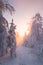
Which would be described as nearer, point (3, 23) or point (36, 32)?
point (3, 23)

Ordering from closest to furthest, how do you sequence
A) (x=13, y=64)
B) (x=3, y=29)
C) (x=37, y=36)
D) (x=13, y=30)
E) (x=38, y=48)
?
(x=3, y=29) < (x=13, y=64) < (x=13, y=30) < (x=38, y=48) < (x=37, y=36)

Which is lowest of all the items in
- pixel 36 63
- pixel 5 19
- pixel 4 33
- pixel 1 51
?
pixel 36 63

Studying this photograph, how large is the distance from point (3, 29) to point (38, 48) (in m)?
13.5

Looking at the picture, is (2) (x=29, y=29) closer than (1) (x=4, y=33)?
No

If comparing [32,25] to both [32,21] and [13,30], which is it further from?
[13,30]

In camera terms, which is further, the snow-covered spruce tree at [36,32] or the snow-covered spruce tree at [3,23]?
the snow-covered spruce tree at [36,32]

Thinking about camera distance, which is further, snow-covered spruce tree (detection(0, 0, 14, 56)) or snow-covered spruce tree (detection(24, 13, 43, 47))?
snow-covered spruce tree (detection(24, 13, 43, 47))

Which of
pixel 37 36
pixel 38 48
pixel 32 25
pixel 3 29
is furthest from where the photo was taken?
pixel 32 25

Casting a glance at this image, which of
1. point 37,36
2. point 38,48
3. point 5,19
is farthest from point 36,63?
point 37,36

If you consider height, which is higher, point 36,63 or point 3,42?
point 3,42

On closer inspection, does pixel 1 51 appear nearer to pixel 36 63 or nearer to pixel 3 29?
pixel 3 29

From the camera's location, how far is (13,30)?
86.5 ft

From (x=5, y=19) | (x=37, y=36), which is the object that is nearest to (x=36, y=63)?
(x=5, y=19)

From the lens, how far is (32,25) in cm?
3809
